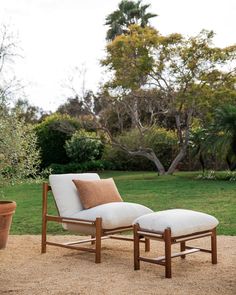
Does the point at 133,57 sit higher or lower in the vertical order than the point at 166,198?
higher

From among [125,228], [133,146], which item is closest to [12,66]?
[125,228]

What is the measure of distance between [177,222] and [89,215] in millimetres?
1071

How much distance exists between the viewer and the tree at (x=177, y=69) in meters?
14.3

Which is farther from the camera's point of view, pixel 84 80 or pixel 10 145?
pixel 84 80

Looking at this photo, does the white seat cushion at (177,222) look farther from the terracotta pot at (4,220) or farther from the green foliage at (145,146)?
the green foliage at (145,146)

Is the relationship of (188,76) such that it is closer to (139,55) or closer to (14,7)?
(139,55)

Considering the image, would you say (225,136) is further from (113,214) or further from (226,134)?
(113,214)

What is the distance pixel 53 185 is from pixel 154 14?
67.9 feet

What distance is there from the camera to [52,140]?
18609 millimetres

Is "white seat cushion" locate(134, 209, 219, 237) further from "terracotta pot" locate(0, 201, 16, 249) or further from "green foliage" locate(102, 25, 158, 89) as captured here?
"green foliage" locate(102, 25, 158, 89)

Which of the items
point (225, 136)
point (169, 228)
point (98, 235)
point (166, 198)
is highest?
point (225, 136)

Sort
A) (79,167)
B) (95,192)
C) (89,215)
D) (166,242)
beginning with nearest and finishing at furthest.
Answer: (166,242), (89,215), (95,192), (79,167)

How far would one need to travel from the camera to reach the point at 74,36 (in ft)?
49.6

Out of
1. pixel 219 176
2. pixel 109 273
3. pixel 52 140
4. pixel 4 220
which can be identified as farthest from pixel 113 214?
pixel 52 140
